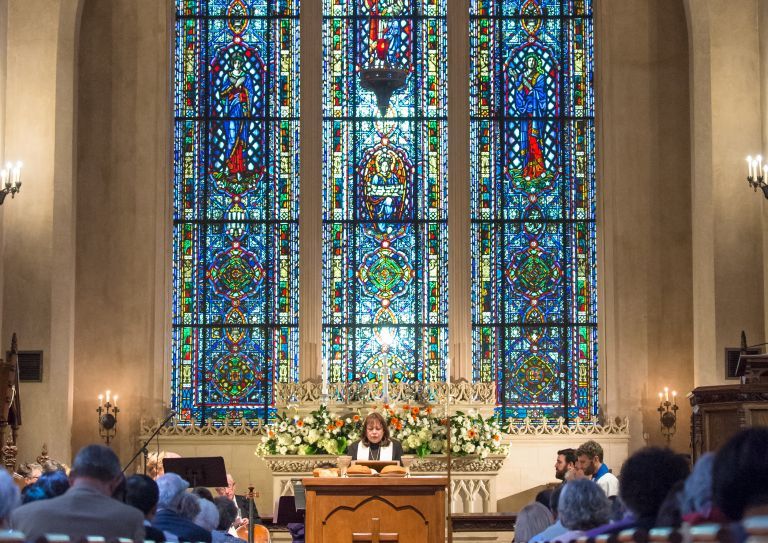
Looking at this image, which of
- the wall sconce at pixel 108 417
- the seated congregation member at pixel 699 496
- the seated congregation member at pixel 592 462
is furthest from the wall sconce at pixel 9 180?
the seated congregation member at pixel 699 496

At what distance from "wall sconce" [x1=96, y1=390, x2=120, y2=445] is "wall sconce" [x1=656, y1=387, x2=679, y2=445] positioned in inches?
222

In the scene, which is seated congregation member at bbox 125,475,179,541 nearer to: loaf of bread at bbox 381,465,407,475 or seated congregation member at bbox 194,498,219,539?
seated congregation member at bbox 194,498,219,539

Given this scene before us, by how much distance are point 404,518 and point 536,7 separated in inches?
312

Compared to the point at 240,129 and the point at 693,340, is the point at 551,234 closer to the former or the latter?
the point at 693,340

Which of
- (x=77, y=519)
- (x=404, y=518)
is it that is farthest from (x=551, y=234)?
(x=77, y=519)

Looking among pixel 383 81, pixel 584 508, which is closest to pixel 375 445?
pixel 383 81

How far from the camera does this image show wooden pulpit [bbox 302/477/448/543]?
368 inches

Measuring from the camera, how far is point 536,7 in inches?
614

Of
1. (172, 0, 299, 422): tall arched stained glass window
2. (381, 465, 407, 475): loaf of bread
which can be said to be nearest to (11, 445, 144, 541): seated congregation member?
(381, 465, 407, 475): loaf of bread

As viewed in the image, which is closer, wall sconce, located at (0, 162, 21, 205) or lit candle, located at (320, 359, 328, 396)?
wall sconce, located at (0, 162, 21, 205)

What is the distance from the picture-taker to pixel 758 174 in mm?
12461

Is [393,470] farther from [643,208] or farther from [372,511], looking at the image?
[643,208]

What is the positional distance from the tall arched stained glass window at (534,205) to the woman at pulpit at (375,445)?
3490 mm

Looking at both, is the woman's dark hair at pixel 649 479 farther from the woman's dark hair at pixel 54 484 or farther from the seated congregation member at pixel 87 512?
the woman's dark hair at pixel 54 484
